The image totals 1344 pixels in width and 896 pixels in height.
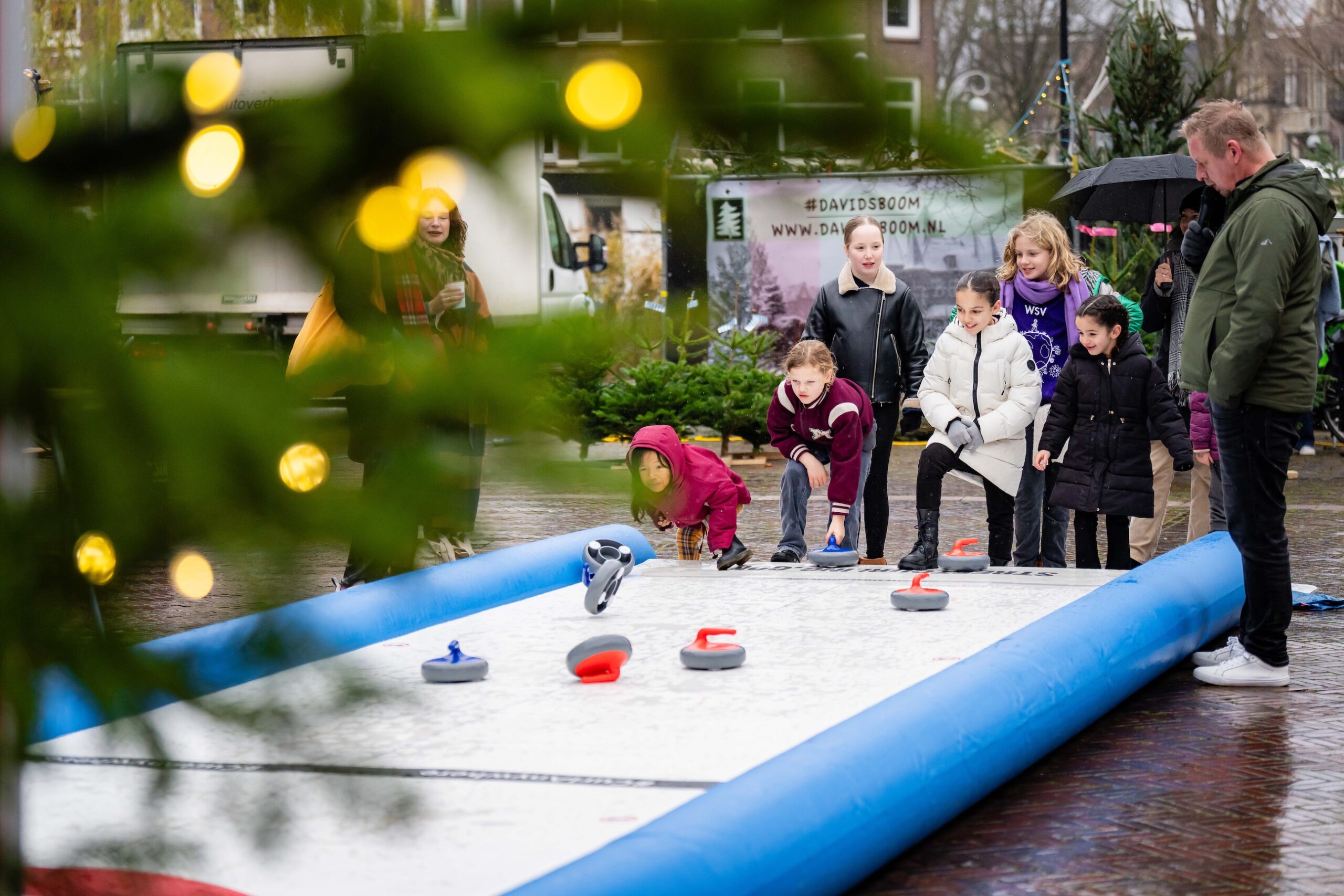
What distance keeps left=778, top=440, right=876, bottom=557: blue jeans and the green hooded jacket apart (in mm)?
2669

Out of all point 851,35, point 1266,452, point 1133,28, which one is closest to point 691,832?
point 851,35

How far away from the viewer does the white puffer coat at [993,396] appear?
298 inches

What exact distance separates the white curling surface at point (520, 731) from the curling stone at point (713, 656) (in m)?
0.05

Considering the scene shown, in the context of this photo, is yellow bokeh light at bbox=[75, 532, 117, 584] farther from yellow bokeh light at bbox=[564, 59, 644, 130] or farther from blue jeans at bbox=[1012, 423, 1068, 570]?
blue jeans at bbox=[1012, 423, 1068, 570]

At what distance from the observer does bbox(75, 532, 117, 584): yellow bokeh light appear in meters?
0.80

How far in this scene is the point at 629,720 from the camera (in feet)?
13.5

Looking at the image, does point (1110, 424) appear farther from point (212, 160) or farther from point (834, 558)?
point (212, 160)

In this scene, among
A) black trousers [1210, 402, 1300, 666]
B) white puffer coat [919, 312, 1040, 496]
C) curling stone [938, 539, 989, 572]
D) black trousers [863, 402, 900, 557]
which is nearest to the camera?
black trousers [1210, 402, 1300, 666]

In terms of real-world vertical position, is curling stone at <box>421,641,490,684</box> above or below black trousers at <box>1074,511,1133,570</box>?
above

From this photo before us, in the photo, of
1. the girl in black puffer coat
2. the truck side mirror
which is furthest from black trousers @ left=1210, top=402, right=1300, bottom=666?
the truck side mirror

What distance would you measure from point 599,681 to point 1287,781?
1917 millimetres

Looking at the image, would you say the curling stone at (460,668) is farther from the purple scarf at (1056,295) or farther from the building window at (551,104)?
the purple scarf at (1056,295)

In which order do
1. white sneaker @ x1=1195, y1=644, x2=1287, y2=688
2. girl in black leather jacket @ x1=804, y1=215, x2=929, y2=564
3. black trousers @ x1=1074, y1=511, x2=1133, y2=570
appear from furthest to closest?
girl in black leather jacket @ x1=804, y1=215, x2=929, y2=564 < black trousers @ x1=1074, y1=511, x2=1133, y2=570 < white sneaker @ x1=1195, y1=644, x2=1287, y2=688

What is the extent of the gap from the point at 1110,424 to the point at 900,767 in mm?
4263
